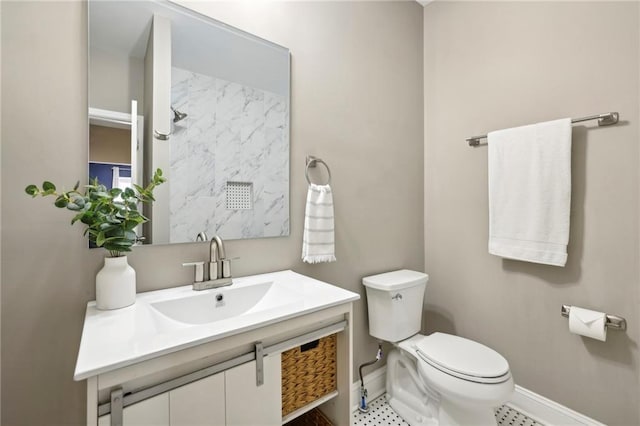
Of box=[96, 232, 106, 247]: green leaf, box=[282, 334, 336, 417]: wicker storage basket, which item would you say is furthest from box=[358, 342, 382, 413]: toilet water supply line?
box=[96, 232, 106, 247]: green leaf

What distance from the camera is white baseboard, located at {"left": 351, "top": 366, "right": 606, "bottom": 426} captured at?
4.68ft

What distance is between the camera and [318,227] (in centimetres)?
140

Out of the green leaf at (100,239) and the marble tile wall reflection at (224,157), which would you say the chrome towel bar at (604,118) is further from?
the green leaf at (100,239)

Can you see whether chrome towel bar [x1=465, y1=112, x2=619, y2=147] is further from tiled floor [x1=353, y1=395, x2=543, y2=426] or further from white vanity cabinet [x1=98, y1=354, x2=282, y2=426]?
white vanity cabinet [x1=98, y1=354, x2=282, y2=426]

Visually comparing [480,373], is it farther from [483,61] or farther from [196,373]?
[483,61]

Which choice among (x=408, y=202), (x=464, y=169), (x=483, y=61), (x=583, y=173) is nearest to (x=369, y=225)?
(x=408, y=202)

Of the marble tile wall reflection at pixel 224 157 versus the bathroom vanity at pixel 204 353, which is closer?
the bathroom vanity at pixel 204 353

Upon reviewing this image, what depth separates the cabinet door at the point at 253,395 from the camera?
807 mm

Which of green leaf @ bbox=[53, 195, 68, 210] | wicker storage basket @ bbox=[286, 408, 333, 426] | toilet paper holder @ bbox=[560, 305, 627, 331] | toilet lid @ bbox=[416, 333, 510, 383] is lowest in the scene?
wicker storage basket @ bbox=[286, 408, 333, 426]

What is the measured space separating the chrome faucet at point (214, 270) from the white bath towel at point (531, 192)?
1.45m

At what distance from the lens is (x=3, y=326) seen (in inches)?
33.3

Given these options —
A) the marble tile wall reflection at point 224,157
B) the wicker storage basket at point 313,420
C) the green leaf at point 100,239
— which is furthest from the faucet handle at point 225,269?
the wicker storage basket at point 313,420

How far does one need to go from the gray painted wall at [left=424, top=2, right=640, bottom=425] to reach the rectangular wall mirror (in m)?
1.17

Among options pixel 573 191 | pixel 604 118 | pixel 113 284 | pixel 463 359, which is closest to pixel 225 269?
pixel 113 284
